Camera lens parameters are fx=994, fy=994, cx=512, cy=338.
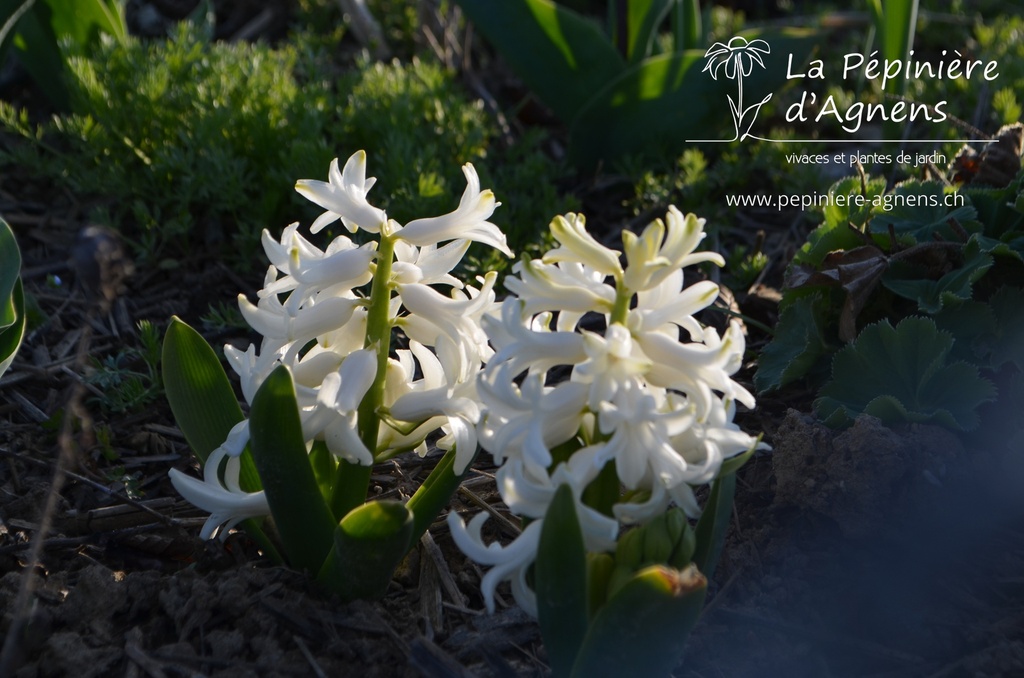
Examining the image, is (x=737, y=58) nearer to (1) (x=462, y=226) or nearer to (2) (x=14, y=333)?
(1) (x=462, y=226)

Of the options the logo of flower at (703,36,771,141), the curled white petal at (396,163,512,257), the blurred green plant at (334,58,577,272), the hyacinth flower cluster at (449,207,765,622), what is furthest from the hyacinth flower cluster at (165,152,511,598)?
the logo of flower at (703,36,771,141)

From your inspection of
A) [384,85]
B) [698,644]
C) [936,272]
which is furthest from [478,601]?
[384,85]

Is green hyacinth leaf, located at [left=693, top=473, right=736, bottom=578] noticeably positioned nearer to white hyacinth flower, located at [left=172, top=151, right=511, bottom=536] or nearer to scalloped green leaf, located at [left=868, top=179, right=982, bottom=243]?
white hyacinth flower, located at [left=172, top=151, right=511, bottom=536]

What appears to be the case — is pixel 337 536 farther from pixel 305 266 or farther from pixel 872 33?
pixel 872 33

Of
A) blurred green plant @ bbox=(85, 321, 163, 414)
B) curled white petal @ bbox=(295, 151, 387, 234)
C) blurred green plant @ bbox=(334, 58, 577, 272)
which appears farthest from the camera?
blurred green plant @ bbox=(334, 58, 577, 272)

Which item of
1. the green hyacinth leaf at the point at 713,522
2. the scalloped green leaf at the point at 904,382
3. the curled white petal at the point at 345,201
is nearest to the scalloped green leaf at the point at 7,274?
the curled white petal at the point at 345,201
